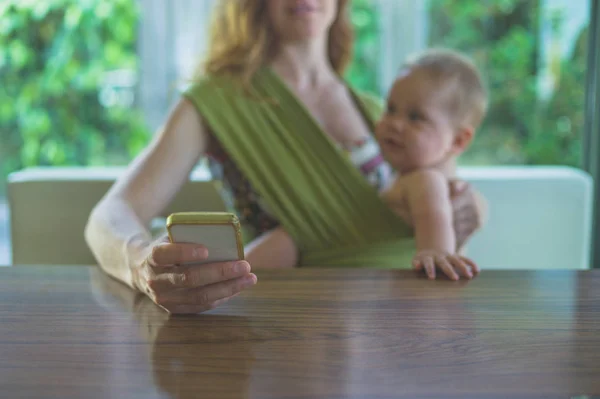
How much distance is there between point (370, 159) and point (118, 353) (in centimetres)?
95

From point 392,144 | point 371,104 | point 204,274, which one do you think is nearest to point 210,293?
point 204,274

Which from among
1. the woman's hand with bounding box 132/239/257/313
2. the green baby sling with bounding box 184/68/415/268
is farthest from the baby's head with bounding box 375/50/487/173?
the woman's hand with bounding box 132/239/257/313

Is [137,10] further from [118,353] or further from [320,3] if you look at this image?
[118,353]

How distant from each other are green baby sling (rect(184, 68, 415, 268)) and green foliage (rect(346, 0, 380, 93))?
1.85 m

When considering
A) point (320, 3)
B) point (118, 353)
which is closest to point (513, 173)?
point (320, 3)

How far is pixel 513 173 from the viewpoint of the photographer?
193 cm

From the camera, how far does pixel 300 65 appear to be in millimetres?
1555

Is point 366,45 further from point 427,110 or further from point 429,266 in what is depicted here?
point 429,266

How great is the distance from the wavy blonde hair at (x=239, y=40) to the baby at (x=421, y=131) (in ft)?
1.04

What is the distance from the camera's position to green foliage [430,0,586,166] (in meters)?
3.12

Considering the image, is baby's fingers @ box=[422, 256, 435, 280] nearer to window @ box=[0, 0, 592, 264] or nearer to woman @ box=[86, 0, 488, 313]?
woman @ box=[86, 0, 488, 313]

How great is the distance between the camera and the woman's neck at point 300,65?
154 cm

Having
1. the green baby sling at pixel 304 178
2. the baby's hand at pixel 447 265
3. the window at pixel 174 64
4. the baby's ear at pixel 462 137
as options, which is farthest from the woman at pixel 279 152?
the window at pixel 174 64

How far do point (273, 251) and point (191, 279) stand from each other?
576 mm
